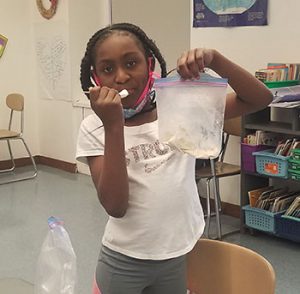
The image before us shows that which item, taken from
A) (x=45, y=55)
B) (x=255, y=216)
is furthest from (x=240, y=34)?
(x=45, y=55)

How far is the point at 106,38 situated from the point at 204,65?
0.73 feet

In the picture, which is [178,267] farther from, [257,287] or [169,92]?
[169,92]

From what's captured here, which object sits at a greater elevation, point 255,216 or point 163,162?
point 163,162

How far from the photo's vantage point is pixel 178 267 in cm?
117

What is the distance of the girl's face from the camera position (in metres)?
1.08

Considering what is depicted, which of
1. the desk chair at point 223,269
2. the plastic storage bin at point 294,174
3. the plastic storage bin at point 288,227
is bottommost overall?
the plastic storage bin at point 288,227

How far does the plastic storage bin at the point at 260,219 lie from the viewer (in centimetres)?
323

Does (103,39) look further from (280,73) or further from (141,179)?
(280,73)

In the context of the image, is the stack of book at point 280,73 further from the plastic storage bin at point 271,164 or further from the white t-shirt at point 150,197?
the white t-shirt at point 150,197

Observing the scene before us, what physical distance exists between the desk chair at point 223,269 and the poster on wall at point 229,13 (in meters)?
2.43

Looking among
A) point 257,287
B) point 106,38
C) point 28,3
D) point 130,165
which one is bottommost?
point 257,287

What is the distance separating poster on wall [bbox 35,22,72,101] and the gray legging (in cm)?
419

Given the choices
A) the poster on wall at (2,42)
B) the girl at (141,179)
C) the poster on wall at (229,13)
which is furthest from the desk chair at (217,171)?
the poster on wall at (2,42)

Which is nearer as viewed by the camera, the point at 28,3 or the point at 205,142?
the point at 205,142
